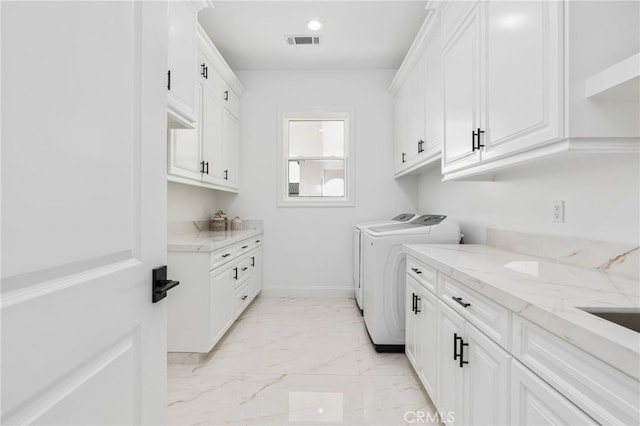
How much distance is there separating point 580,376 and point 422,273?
117 centimetres

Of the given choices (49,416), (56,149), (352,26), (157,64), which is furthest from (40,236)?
(352,26)

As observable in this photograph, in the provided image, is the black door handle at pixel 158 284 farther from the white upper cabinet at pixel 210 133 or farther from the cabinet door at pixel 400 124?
the cabinet door at pixel 400 124

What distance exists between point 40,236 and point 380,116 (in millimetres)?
3931

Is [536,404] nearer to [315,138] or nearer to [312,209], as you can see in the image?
[312,209]

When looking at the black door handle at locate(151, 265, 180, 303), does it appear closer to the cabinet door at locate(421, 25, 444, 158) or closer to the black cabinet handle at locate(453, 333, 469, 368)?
the black cabinet handle at locate(453, 333, 469, 368)

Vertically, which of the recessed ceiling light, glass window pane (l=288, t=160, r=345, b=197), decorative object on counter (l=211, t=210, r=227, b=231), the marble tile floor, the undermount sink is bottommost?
the marble tile floor

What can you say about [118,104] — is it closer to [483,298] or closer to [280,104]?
[483,298]

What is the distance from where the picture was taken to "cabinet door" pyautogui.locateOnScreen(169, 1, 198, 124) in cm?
194

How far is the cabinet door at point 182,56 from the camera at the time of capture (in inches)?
76.5

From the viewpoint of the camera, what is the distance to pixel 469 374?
1305mm

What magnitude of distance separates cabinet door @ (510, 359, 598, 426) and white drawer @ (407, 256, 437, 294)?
0.72 m

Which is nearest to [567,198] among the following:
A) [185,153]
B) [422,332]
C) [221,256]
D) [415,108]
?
[422,332]

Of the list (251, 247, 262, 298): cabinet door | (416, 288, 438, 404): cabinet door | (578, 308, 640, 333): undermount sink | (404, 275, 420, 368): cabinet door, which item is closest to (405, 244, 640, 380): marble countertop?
(578, 308, 640, 333): undermount sink

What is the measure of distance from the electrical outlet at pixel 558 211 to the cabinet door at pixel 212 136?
255 centimetres
